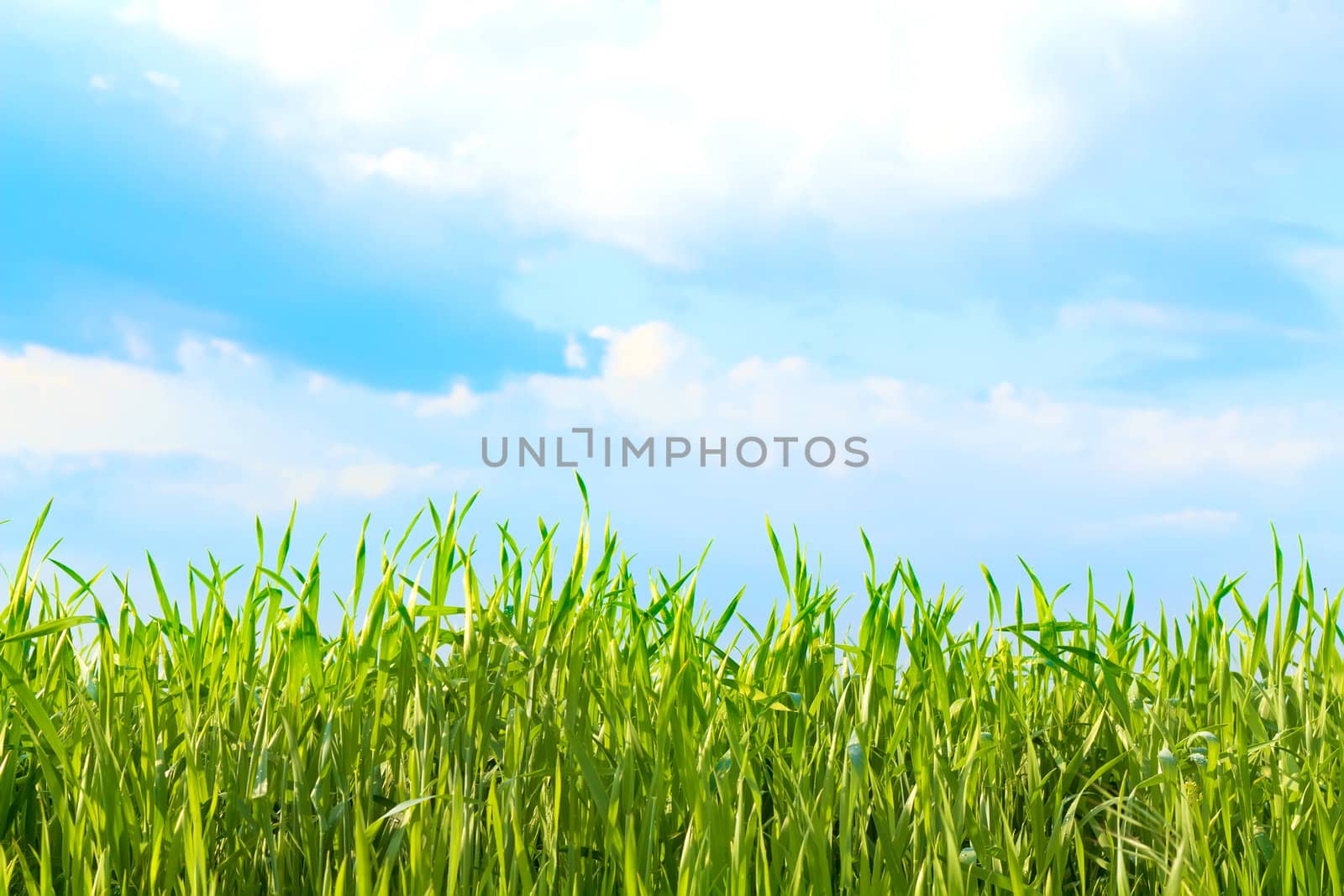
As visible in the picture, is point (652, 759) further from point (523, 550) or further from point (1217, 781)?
point (1217, 781)

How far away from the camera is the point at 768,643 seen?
2.60 meters

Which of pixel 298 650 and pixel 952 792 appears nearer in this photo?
pixel 952 792

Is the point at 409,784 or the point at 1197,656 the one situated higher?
the point at 1197,656

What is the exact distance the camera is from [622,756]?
6.65 feet

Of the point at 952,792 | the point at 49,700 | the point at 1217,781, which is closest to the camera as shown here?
the point at 952,792

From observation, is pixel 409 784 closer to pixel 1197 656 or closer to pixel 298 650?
pixel 298 650

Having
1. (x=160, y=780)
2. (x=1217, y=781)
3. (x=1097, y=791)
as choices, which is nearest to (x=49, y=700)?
(x=160, y=780)

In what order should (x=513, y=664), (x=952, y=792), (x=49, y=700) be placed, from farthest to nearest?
1. (x=49, y=700)
2. (x=513, y=664)
3. (x=952, y=792)

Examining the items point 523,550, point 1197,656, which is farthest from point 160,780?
point 1197,656

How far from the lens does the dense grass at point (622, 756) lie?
1938 millimetres

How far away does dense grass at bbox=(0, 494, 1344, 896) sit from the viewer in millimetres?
1938

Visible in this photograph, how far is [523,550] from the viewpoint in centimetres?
266

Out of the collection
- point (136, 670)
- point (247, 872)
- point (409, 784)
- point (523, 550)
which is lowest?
point (247, 872)

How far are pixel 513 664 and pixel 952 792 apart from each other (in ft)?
3.07
